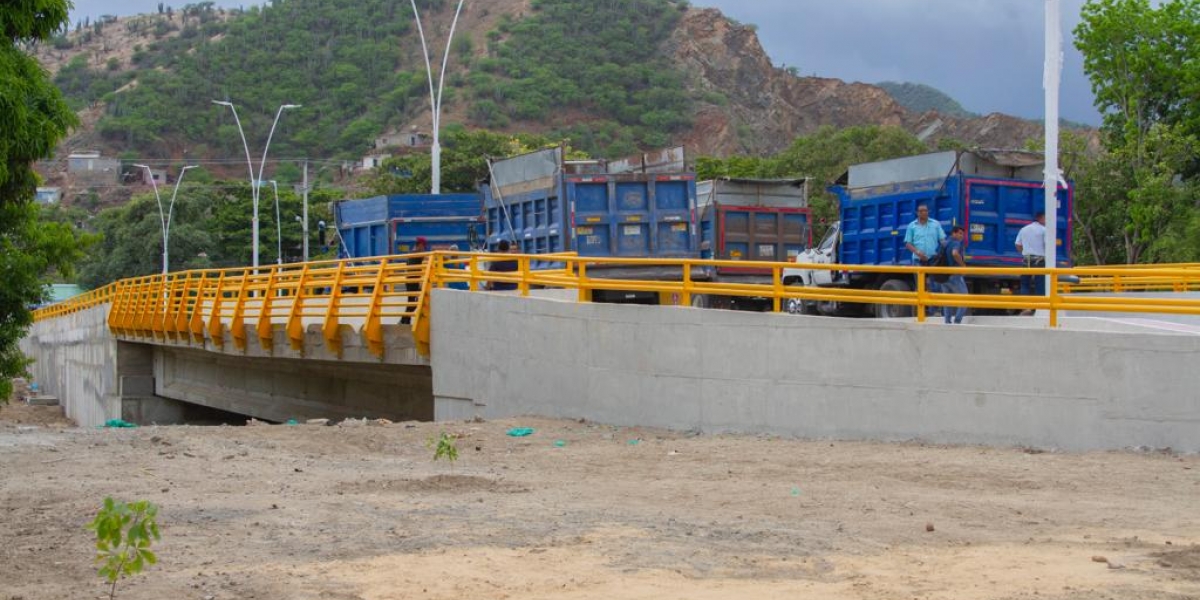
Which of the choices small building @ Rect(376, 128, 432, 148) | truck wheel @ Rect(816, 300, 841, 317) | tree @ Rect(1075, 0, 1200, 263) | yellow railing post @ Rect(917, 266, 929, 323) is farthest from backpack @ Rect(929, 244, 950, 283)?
small building @ Rect(376, 128, 432, 148)

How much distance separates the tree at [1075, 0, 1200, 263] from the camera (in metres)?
37.9

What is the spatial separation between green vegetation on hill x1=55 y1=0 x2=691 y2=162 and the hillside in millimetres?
161

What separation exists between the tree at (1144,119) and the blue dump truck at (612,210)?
730 inches

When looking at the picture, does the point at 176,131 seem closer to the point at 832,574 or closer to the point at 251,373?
the point at 251,373

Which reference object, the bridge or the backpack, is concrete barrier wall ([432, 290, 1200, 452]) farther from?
the backpack

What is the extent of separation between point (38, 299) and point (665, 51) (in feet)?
377

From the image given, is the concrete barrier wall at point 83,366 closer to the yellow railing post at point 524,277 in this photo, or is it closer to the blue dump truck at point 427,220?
the blue dump truck at point 427,220

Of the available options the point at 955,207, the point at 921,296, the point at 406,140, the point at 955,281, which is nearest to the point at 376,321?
the point at 955,281

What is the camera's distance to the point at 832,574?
23.2 ft

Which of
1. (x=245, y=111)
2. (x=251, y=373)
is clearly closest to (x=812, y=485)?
(x=251, y=373)

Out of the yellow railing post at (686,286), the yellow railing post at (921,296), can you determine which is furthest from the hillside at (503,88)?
the yellow railing post at (921,296)

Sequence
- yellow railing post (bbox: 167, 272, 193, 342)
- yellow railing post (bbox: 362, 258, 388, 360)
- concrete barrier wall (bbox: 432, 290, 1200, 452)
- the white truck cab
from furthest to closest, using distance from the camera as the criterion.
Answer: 1. yellow railing post (bbox: 167, 272, 193, 342)
2. the white truck cab
3. yellow railing post (bbox: 362, 258, 388, 360)
4. concrete barrier wall (bbox: 432, 290, 1200, 452)

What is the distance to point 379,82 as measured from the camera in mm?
140125

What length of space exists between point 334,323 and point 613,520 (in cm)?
1111
